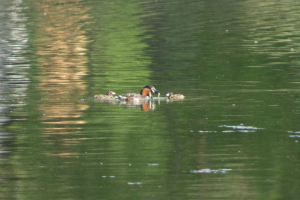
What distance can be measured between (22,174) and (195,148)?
251cm

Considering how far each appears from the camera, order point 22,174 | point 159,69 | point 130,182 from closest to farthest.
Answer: point 130,182
point 22,174
point 159,69

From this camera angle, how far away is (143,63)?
20.8 meters

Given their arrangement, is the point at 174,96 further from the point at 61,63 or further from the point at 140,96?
the point at 61,63

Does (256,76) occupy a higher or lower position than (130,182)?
lower

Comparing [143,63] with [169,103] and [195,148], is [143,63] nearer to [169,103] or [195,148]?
→ [169,103]

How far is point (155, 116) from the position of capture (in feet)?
41.4

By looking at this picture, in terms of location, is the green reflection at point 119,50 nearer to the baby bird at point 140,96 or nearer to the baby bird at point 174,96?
the baby bird at point 140,96

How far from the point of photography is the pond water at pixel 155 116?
820cm

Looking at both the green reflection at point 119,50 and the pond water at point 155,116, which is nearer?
the pond water at point 155,116

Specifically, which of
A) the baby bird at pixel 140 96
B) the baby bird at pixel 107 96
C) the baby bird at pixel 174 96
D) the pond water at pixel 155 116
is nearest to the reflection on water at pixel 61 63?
the pond water at pixel 155 116

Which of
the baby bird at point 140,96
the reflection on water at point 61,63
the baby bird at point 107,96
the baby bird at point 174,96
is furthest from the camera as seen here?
the baby bird at point 107,96

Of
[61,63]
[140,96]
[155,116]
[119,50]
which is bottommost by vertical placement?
[119,50]

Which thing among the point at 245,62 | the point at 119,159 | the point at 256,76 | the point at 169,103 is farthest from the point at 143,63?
the point at 119,159

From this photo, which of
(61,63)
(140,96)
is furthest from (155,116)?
(61,63)
